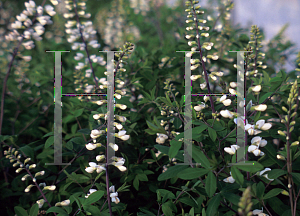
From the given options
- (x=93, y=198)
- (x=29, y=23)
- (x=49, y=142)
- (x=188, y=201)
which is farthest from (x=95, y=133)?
(x=29, y=23)

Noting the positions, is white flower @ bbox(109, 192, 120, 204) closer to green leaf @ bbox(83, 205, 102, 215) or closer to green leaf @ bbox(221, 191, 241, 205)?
green leaf @ bbox(83, 205, 102, 215)

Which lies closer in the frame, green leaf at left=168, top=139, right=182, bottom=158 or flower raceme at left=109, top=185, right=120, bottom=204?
green leaf at left=168, top=139, right=182, bottom=158

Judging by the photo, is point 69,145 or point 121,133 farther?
point 69,145

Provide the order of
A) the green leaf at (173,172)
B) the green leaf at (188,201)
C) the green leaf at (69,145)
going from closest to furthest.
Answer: the green leaf at (173,172) < the green leaf at (188,201) < the green leaf at (69,145)

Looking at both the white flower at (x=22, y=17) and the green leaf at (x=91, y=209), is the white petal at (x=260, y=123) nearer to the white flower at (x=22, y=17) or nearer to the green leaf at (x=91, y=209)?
the green leaf at (x=91, y=209)

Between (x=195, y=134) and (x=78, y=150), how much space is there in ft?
2.35

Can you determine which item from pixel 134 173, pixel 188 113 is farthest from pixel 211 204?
pixel 134 173

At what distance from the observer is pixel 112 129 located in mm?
1138

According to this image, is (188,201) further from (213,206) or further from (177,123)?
(177,123)

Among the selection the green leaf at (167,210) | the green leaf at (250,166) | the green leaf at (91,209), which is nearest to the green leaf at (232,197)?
the green leaf at (250,166)

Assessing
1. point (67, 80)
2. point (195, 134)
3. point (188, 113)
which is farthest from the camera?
point (67, 80)

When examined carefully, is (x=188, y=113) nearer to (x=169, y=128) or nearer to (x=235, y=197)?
(x=169, y=128)

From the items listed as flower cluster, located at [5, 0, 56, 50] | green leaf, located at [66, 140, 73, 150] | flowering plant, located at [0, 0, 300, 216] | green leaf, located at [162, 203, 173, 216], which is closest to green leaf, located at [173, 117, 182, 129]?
A: flowering plant, located at [0, 0, 300, 216]

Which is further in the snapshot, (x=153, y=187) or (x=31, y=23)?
(x=31, y=23)
